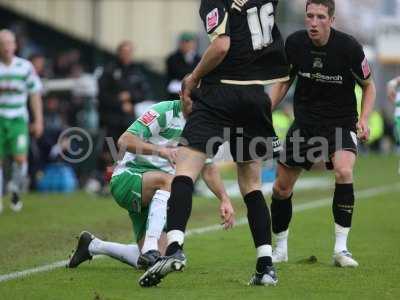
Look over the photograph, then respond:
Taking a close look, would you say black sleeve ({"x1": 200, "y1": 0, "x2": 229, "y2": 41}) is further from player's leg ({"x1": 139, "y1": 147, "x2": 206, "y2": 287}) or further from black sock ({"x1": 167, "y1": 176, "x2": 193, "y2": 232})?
black sock ({"x1": 167, "y1": 176, "x2": 193, "y2": 232})

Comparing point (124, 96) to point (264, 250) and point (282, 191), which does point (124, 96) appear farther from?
point (264, 250)

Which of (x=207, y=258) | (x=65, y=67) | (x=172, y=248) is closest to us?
(x=172, y=248)

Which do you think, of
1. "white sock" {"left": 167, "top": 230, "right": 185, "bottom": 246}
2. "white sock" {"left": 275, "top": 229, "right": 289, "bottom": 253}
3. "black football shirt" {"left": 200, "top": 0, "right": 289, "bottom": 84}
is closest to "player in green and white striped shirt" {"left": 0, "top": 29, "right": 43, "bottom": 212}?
"white sock" {"left": 275, "top": 229, "right": 289, "bottom": 253}

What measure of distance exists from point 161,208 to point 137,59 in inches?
780

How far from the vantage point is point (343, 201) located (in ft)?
26.7

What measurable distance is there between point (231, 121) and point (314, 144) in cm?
158

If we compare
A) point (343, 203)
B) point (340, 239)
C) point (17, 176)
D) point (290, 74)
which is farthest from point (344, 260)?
point (17, 176)

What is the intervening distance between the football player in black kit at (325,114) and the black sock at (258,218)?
1.19 m

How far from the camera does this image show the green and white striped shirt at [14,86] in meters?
13.2

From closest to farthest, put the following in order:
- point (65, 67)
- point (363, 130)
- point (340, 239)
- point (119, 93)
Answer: point (363, 130)
point (340, 239)
point (119, 93)
point (65, 67)

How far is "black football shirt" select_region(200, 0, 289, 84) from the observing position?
6738mm

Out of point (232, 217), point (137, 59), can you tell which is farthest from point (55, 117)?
point (232, 217)

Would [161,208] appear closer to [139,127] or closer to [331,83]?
[139,127]

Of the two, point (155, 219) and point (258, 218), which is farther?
point (155, 219)
